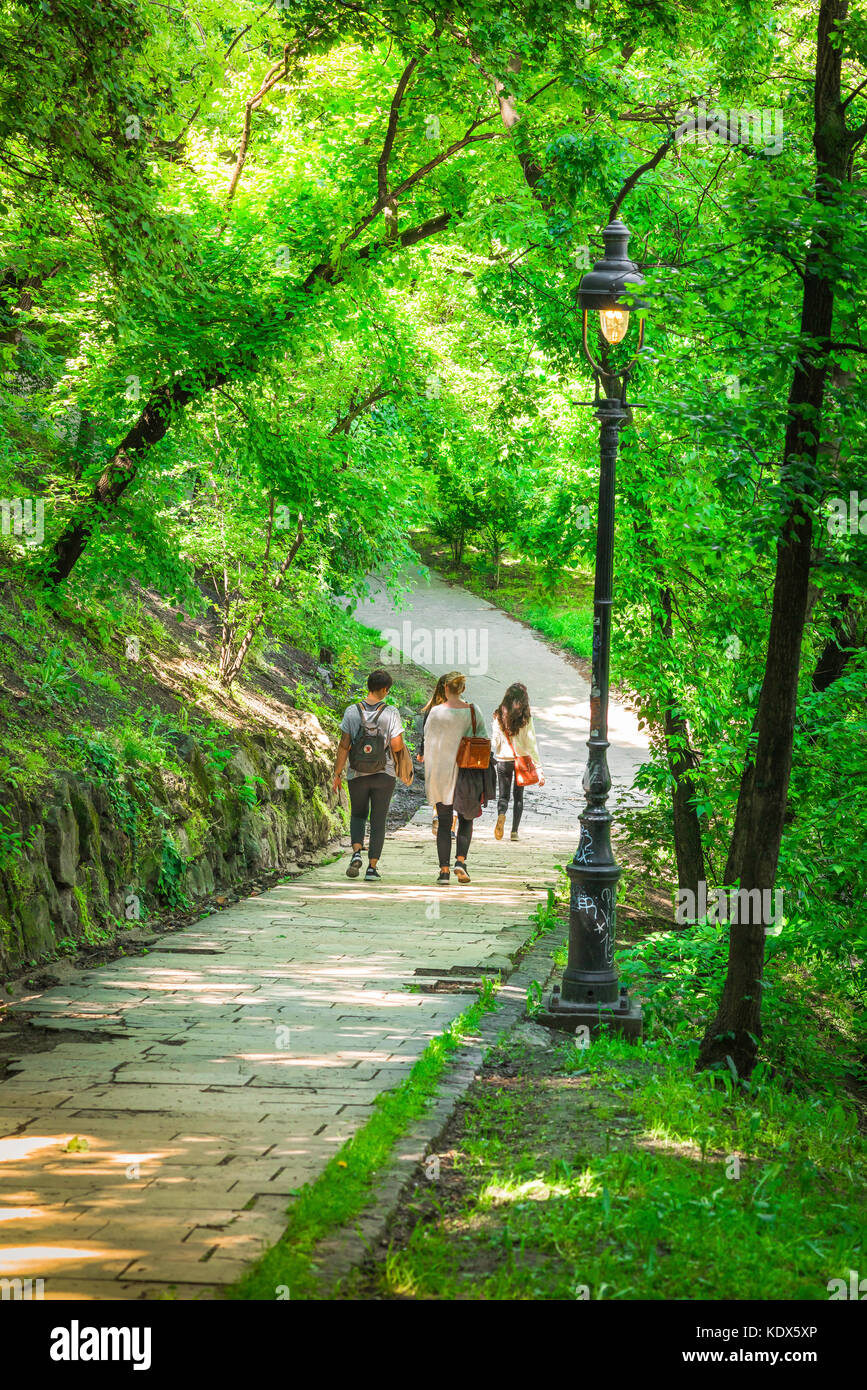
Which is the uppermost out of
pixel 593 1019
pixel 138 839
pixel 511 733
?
pixel 511 733

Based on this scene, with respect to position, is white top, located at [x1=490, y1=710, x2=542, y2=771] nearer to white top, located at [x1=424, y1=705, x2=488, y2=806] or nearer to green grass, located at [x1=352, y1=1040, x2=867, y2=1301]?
white top, located at [x1=424, y1=705, x2=488, y2=806]

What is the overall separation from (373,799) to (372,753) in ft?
1.90

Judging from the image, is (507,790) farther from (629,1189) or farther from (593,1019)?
(629,1189)

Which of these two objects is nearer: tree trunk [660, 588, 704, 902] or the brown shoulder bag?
tree trunk [660, 588, 704, 902]

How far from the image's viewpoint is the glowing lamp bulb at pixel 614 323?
7051 millimetres

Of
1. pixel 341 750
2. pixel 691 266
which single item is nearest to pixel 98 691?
pixel 341 750

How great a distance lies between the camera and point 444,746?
458 inches

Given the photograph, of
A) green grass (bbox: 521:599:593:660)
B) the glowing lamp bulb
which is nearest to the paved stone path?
the glowing lamp bulb

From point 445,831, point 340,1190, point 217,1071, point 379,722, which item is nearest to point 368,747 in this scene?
point 379,722

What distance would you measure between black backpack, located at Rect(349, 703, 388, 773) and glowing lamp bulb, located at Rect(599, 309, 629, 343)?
5.02 m

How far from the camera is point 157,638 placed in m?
13.3

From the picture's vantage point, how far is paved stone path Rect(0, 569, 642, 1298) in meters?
3.74

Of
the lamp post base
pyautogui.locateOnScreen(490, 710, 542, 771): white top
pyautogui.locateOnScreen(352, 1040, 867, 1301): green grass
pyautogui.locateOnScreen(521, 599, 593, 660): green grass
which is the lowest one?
the lamp post base
